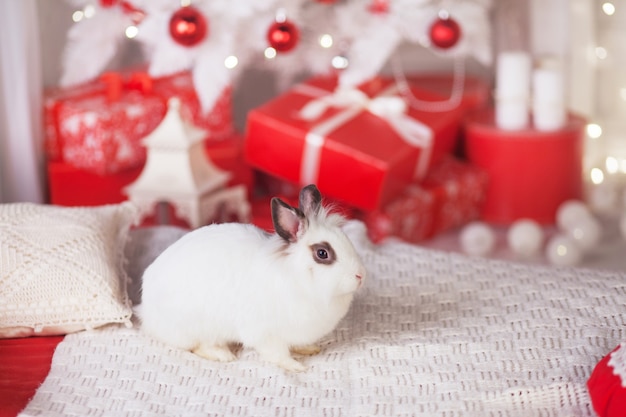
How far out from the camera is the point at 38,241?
1492mm

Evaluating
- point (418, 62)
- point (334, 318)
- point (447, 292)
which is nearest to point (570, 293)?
point (447, 292)

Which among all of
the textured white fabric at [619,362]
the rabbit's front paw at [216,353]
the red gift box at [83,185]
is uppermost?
the textured white fabric at [619,362]

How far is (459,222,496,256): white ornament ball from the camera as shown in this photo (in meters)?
2.50

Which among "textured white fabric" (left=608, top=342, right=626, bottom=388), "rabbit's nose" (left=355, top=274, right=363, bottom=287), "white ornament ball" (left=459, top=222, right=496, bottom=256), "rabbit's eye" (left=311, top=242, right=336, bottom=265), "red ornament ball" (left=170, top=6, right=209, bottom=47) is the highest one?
"red ornament ball" (left=170, top=6, right=209, bottom=47)

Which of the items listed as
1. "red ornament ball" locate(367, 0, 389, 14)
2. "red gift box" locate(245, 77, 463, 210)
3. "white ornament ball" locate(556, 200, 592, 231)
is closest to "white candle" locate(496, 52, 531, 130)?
"red gift box" locate(245, 77, 463, 210)

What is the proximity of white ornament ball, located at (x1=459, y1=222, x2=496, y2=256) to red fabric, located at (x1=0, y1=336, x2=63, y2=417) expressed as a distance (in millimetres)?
1378

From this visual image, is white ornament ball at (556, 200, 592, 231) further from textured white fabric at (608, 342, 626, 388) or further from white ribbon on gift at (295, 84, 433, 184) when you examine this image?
textured white fabric at (608, 342, 626, 388)

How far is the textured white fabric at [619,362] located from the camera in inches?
45.8

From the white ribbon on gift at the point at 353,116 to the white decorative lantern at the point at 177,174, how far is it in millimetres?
282

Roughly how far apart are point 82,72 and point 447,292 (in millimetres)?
1337

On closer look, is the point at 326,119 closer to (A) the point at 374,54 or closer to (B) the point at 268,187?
(A) the point at 374,54

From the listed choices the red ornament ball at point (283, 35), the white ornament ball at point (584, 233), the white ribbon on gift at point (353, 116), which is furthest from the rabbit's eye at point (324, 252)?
the white ornament ball at point (584, 233)

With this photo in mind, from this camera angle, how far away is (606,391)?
1.17m

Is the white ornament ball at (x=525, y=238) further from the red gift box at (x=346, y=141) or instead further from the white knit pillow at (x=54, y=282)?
the white knit pillow at (x=54, y=282)
